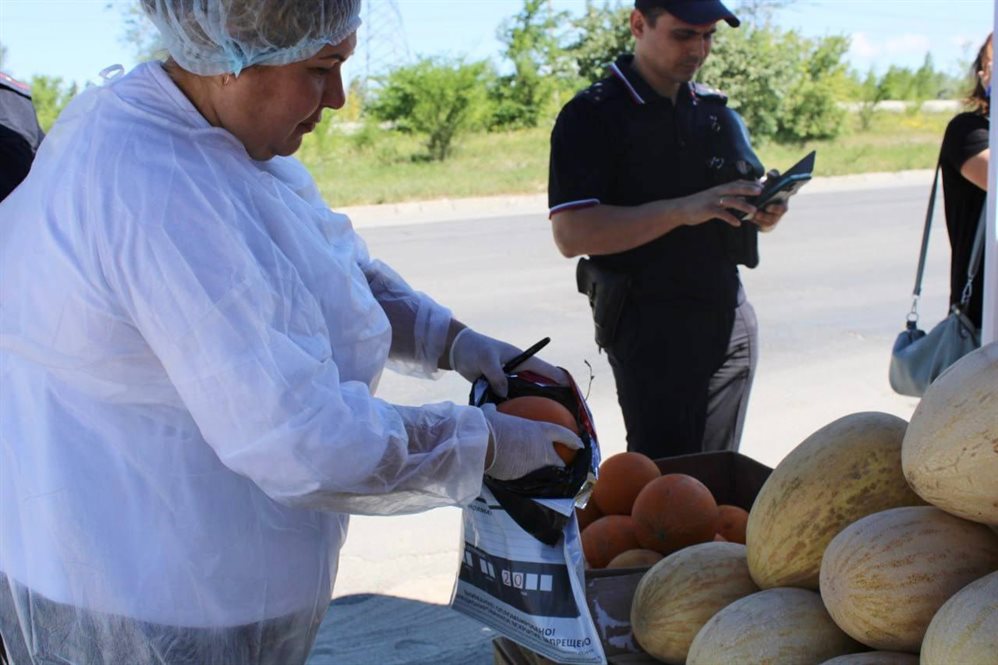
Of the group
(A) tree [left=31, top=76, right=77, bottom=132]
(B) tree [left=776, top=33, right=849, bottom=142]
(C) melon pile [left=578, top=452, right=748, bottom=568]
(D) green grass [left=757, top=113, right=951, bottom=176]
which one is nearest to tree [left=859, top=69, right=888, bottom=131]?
(D) green grass [left=757, top=113, right=951, bottom=176]

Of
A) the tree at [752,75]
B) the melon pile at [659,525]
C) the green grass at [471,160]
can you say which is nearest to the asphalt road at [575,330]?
the melon pile at [659,525]

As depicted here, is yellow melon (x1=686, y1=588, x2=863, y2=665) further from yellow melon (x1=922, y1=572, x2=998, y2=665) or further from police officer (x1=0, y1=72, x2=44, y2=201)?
police officer (x1=0, y1=72, x2=44, y2=201)

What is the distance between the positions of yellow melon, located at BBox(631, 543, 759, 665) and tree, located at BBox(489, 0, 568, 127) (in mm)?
25298

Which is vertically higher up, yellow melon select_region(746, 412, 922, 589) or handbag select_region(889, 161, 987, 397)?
yellow melon select_region(746, 412, 922, 589)

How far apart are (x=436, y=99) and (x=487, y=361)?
22.3 meters

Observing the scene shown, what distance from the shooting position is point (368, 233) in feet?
44.0

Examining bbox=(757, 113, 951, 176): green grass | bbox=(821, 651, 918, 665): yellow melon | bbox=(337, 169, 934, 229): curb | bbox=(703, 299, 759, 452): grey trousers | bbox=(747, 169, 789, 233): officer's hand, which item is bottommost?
bbox=(757, 113, 951, 176): green grass

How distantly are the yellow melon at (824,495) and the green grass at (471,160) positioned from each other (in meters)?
14.6

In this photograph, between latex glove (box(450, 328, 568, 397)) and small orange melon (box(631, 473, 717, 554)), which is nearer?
latex glove (box(450, 328, 568, 397))

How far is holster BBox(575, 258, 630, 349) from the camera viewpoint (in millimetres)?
3443

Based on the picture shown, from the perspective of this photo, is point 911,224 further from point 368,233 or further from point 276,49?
point 276,49

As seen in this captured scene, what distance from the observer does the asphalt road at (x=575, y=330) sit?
3898 millimetres

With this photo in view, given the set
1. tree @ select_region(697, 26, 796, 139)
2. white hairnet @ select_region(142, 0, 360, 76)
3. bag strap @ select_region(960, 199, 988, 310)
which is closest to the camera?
white hairnet @ select_region(142, 0, 360, 76)

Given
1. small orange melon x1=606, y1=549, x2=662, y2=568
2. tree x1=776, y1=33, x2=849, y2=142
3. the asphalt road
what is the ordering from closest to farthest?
small orange melon x1=606, y1=549, x2=662, y2=568
the asphalt road
tree x1=776, y1=33, x2=849, y2=142
